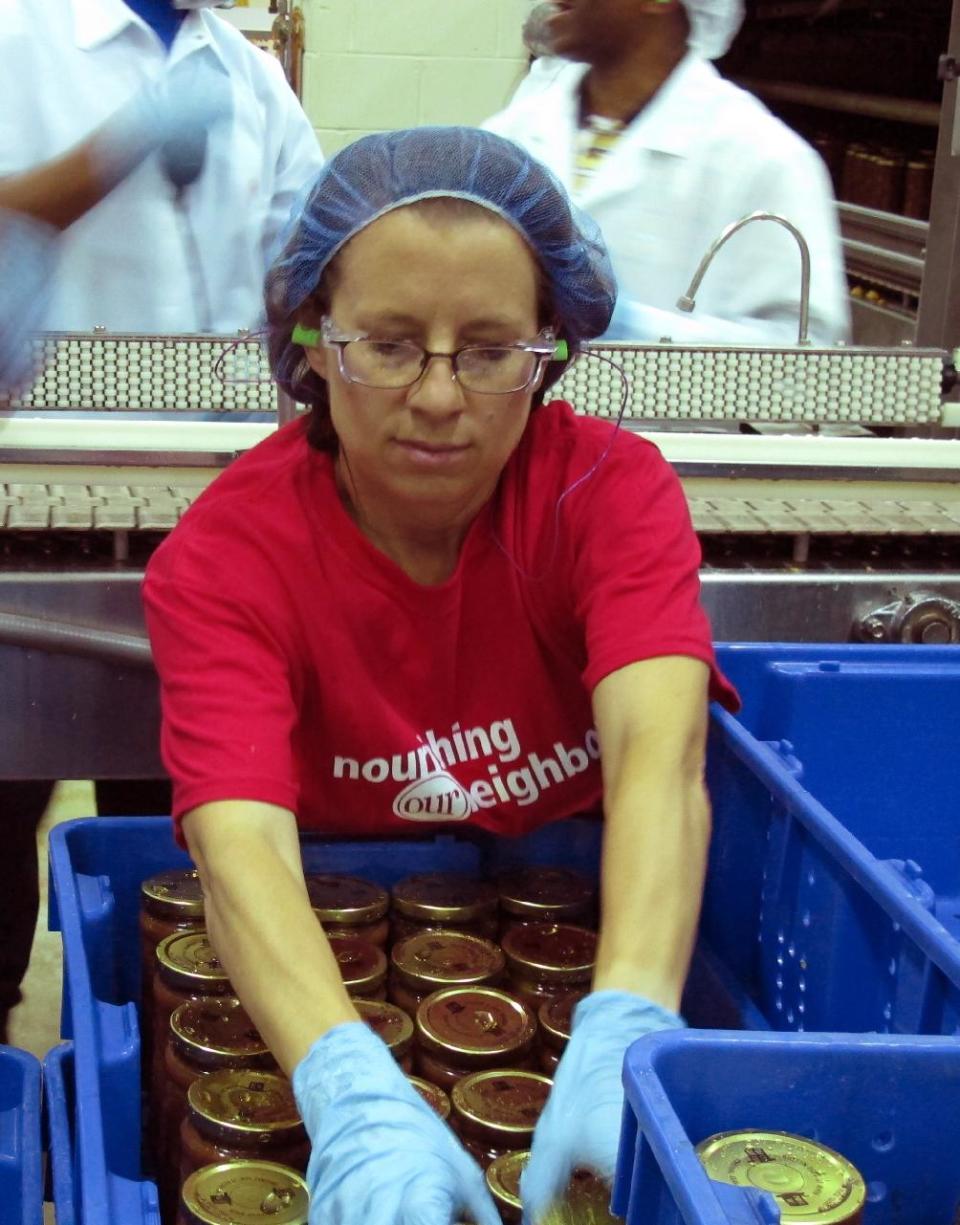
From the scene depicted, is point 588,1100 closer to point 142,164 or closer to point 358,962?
point 358,962

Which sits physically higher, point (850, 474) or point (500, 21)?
point (500, 21)

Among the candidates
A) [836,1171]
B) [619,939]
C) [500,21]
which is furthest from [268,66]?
[836,1171]

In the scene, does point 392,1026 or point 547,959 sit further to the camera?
point 547,959

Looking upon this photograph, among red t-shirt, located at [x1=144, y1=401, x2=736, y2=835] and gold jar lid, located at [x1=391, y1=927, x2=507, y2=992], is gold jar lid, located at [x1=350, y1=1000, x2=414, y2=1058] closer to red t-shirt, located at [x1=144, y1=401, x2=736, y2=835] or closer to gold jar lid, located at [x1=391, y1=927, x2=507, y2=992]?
gold jar lid, located at [x1=391, y1=927, x2=507, y2=992]

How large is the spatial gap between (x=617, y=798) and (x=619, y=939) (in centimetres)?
14

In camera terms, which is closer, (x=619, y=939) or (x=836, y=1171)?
(x=836, y=1171)

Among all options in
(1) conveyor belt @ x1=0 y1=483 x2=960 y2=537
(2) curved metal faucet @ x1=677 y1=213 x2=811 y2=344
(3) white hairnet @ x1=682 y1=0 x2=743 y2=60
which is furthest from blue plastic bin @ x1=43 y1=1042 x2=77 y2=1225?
(3) white hairnet @ x1=682 y1=0 x2=743 y2=60

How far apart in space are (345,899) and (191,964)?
171mm

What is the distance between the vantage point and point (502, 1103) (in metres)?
1.17

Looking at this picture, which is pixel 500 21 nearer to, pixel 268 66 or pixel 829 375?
pixel 268 66

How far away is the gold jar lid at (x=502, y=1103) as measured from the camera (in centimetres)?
113

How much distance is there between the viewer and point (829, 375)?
6.61 ft

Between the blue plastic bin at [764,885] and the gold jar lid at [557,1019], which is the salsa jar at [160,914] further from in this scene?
the gold jar lid at [557,1019]

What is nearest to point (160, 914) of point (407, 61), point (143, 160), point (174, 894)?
point (174, 894)
